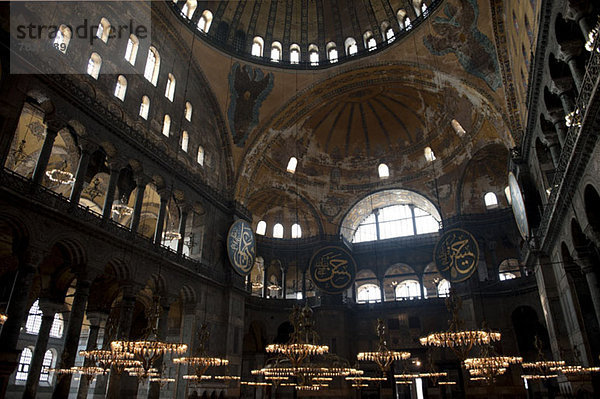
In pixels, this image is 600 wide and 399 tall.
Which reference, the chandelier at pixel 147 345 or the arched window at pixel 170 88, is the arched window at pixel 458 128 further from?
the chandelier at pixel 147 345

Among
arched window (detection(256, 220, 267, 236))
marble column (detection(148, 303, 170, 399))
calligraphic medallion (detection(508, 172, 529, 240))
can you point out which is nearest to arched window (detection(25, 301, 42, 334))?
marble column (detection(148, 303, 170, 399))

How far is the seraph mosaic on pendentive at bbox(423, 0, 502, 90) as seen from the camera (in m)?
12.9

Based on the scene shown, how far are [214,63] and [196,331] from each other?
9472 mm

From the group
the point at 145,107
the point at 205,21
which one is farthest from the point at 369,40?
the point at 145,107

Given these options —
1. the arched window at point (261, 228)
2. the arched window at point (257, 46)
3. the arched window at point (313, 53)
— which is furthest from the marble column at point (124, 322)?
the arched window at point (313, 53)

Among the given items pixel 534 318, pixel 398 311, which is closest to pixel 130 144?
pixel 398 311

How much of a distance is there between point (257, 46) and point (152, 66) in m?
5.03

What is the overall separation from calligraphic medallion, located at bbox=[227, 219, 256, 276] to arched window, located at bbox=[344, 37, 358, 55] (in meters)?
8.20

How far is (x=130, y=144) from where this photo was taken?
11438mm

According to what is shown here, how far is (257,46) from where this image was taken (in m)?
16.8

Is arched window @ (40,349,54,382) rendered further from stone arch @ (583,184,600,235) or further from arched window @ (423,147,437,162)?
stone arch @ (583,184,600,235)

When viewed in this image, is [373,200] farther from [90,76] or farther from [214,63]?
[90,76]

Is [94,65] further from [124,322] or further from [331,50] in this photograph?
[331,50]

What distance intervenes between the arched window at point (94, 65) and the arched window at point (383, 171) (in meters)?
12.6
